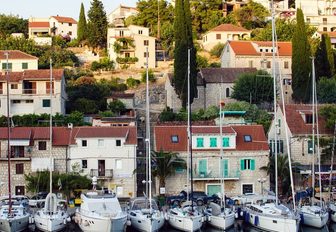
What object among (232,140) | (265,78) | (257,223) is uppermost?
(265,78)

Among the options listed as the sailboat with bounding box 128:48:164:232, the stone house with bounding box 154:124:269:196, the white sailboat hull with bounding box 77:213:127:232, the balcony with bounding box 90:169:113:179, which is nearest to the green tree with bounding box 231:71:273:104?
the stone house with bounding box 154:124:269:196

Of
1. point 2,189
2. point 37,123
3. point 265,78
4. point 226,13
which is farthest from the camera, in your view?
point 226,13

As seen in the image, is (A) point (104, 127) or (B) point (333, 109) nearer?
(A) point (104, 127)

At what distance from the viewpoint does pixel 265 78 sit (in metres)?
65.8

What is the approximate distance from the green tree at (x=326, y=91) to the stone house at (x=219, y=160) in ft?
59.7

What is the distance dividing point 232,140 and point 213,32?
4718 centimetres

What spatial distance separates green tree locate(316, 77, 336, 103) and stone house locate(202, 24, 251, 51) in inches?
1135

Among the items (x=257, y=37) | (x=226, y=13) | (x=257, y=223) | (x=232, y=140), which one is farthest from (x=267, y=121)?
(x=226, y=13)

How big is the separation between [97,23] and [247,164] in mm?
50496

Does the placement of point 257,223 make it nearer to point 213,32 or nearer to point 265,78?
point 265,78

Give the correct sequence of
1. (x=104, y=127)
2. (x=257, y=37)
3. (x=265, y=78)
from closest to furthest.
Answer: (x=104, y=127), (x=265, y=78), (x=257, y=37)

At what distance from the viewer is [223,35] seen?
303 feet

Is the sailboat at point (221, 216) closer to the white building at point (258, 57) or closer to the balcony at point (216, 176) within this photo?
the balcony at point (216, 176)

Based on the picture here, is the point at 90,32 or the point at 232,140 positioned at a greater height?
the point at 90,32
